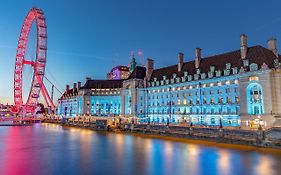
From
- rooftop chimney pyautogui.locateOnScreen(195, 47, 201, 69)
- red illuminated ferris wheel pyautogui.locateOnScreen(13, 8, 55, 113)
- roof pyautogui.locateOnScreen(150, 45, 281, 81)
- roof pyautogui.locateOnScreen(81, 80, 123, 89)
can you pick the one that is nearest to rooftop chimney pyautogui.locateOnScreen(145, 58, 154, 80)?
roof pyautogui.locateOnScreen(150, 45, 281, 81)

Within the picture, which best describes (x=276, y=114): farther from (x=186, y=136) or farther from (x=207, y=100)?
(x=186, y=136)

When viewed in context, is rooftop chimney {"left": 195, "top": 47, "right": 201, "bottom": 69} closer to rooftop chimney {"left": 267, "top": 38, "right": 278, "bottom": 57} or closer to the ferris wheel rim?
rooftop chimney {"left": 267, "top": 38, "right": 278, "bottom": 57}

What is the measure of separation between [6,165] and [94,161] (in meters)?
8.42

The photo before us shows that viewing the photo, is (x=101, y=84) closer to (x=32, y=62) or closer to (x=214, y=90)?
(x=32, y=62)

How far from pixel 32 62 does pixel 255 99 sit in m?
89.7

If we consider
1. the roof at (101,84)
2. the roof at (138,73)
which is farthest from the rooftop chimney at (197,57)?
the roof at (101,84)

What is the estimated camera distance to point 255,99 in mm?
63156

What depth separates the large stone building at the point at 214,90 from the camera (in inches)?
2422

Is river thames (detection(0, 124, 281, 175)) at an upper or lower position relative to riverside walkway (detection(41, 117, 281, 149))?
lower

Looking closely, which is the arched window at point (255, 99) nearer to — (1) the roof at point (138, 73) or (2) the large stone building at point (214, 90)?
(2) the large stone building at point (214, 90)

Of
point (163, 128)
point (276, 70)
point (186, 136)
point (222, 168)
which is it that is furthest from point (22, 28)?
point (222, 168)

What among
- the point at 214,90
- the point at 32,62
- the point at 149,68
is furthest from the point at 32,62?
the point at 214,90

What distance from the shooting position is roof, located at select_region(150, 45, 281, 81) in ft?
217

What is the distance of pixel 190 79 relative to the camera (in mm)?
84812
